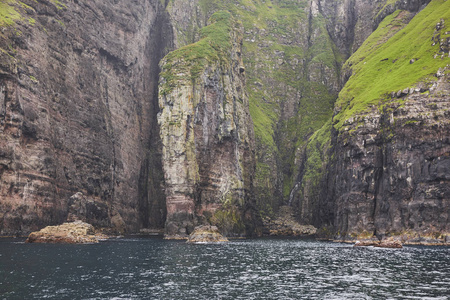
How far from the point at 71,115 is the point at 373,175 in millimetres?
99359

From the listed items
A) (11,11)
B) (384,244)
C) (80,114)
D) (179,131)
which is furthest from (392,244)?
(11,11)

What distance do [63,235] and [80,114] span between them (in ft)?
184

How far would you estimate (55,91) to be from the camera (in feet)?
424

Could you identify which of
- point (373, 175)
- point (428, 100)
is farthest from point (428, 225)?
point (428, 100)

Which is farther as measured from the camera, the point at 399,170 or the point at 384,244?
the point at 399,170

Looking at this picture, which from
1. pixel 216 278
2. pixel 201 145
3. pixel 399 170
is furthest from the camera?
pixel 201 145

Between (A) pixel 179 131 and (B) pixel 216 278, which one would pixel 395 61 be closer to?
(A) pixel 179 131

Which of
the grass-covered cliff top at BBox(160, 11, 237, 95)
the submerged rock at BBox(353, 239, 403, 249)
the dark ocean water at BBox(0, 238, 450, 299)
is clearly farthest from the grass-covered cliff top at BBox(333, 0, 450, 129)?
the dark ocean water at BBox(0, 238, 450, 299)

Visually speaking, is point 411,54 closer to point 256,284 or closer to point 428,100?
point 428,100

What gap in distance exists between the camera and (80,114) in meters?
140

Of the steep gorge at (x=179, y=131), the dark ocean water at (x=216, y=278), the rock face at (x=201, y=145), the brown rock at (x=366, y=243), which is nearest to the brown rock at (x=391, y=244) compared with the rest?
the brown rock at (x=366, y=243)

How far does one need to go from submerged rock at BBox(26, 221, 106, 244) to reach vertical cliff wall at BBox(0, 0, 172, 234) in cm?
1464

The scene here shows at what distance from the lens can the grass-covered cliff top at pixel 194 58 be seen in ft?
474

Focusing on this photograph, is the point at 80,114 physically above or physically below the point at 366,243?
above
